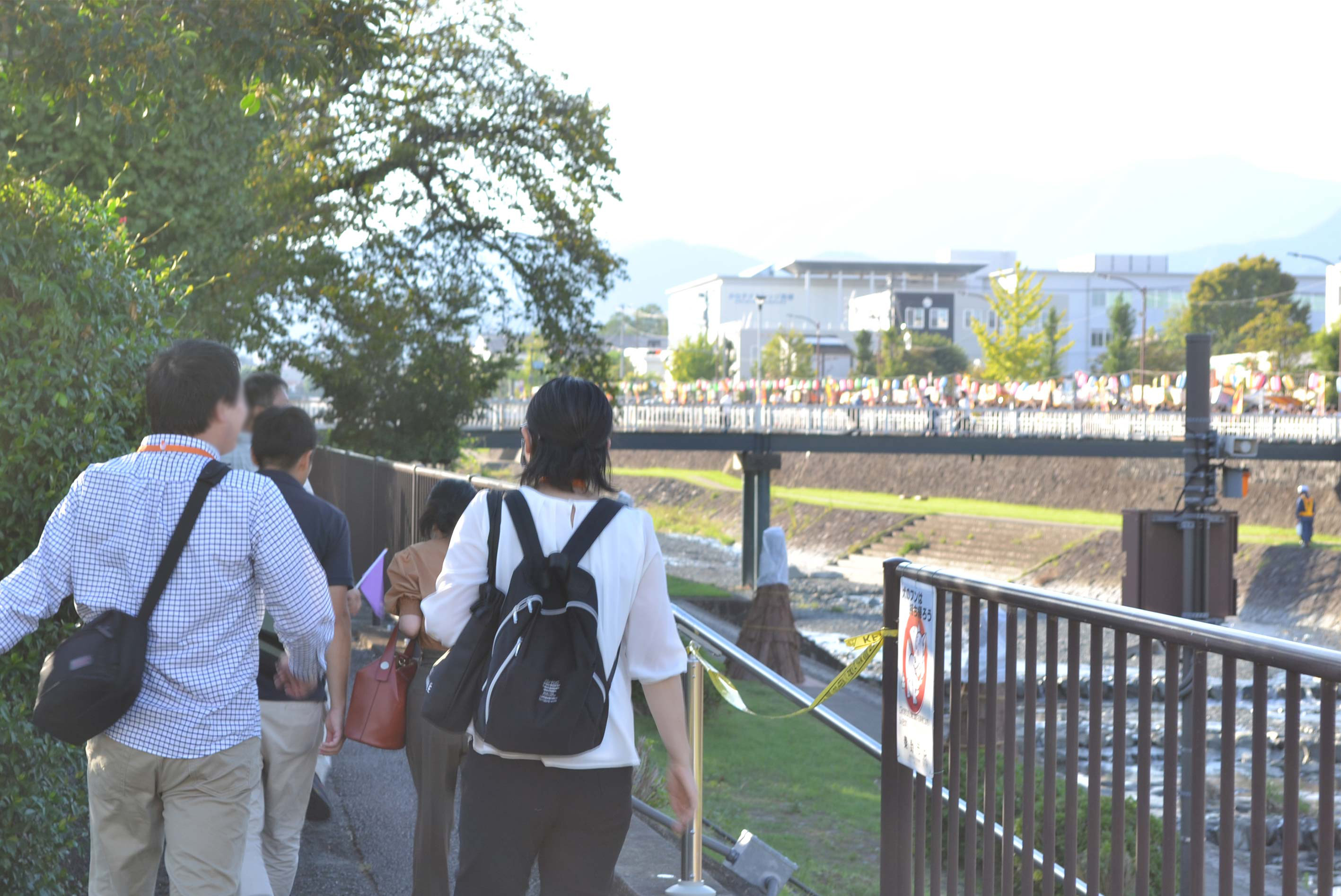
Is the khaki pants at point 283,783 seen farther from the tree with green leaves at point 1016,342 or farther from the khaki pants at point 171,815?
the tree with green leaves at point 1016,342

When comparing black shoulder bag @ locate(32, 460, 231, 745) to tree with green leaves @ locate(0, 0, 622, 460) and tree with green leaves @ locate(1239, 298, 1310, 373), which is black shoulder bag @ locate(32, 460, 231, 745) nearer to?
tree with green leaves @ locate(0, 0, 622, 460)

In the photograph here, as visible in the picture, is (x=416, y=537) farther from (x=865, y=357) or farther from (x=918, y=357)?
(x=865, y=357)

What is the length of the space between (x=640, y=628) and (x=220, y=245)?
10.7m

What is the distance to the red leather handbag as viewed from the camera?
14.6 ft

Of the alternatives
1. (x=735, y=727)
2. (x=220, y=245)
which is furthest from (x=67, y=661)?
(x=735, y=727)

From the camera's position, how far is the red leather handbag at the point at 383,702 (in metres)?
4.44

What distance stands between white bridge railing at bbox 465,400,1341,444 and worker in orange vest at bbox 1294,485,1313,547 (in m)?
3.21

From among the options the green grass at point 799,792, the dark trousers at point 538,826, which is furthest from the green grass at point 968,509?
the dark trousers at point 538,826

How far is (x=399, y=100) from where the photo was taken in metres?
20.3

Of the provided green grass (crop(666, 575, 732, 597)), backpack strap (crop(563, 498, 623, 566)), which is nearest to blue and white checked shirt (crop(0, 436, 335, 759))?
backpack strap (crop(563, 498, 623, 566))

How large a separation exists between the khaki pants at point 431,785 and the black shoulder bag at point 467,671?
148 centimetres

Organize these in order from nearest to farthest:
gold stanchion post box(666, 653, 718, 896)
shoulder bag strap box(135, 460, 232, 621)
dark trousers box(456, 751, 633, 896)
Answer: dark trousers box(456, 751, 633, 896)
shoulder bag strap box(135, 460, 232, 621)
gold stanchion post box(666, 653, 718, 896)

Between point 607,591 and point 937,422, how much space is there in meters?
46.5

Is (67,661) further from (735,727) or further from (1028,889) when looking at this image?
(735,727)
